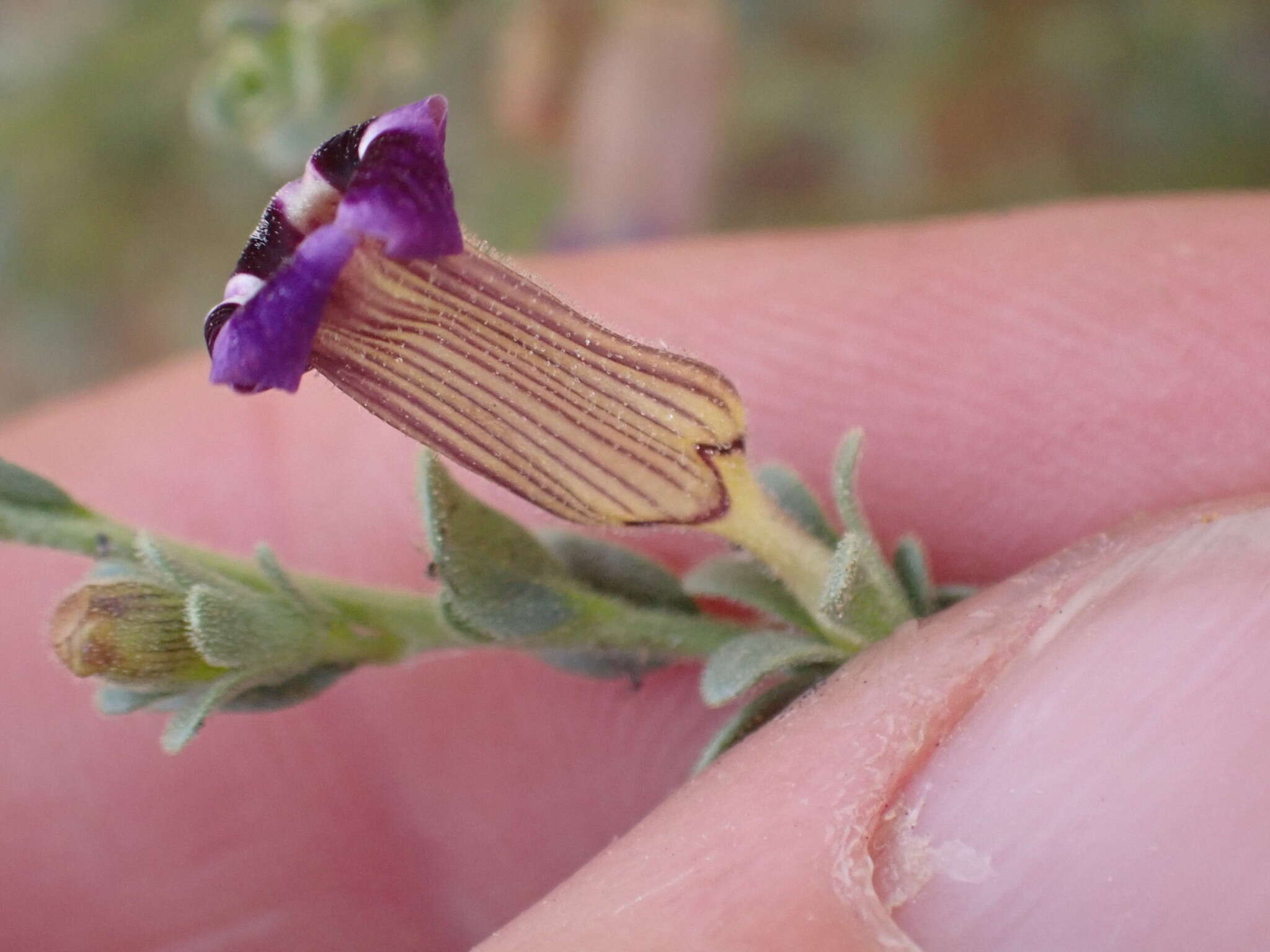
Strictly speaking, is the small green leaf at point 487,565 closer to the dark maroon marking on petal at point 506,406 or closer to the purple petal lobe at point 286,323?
the dark maroon marking on petal at point 506,406

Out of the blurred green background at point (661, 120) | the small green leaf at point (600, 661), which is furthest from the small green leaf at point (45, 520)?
the blurred green background at point (661, 120)

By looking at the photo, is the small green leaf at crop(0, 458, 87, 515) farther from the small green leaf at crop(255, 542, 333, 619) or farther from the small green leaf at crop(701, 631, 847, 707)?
the small green leaf at crop(701, 631, 847, 707)

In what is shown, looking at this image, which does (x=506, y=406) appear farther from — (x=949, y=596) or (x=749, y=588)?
(x=949, y=596)

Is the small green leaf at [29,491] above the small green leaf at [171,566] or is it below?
above

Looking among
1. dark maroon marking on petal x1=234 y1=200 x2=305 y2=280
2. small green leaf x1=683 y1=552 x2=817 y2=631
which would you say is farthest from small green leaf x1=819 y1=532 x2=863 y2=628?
dark maroon marking on petal x1=234 y1=200 x2=305 y2=280

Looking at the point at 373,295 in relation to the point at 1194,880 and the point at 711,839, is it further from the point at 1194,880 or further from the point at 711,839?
the point at 1194,880

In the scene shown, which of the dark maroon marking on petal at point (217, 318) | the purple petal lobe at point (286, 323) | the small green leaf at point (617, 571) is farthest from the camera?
the small green leaf at point (617, 571)

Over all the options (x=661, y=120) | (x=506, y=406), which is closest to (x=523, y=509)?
(x=506, y=406)
